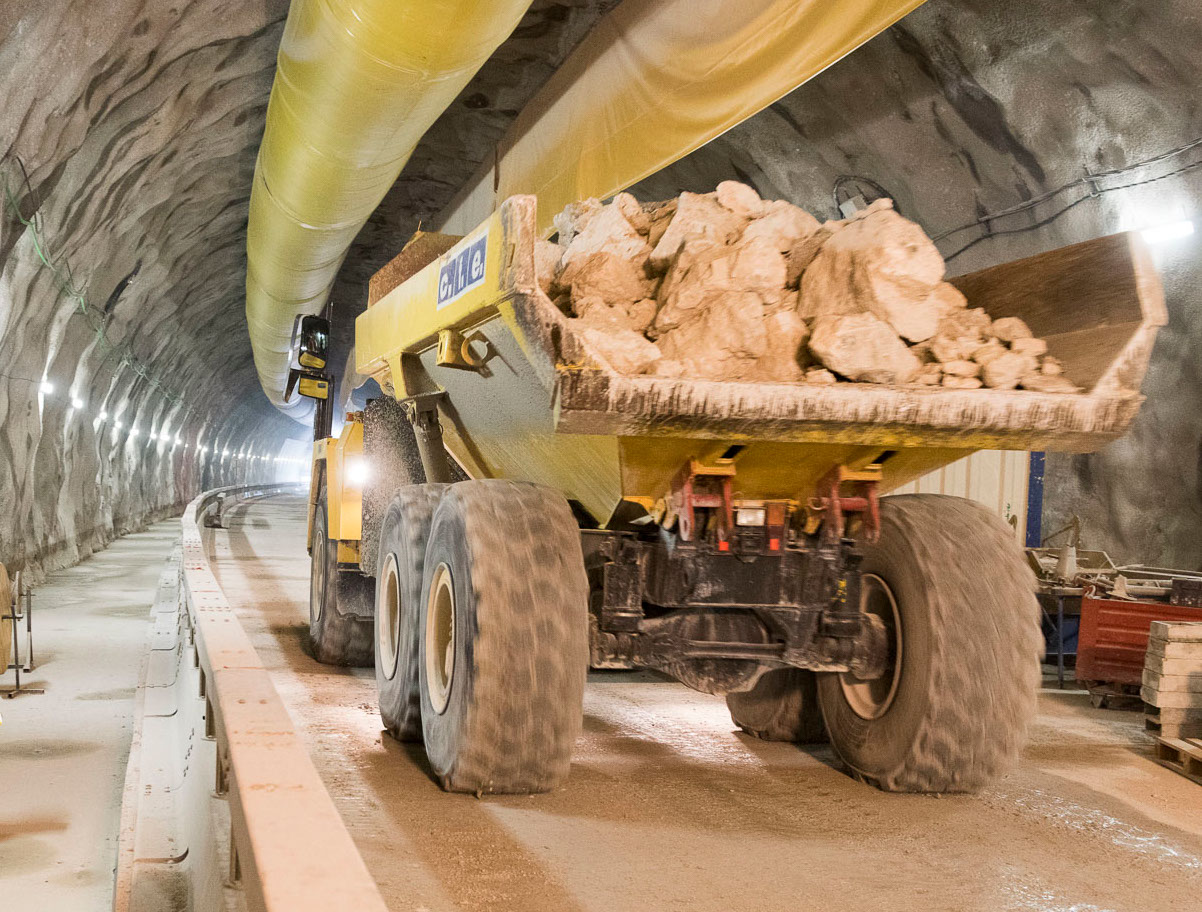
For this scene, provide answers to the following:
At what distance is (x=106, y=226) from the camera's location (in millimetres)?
13367

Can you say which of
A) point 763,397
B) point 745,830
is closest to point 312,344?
point 763,397

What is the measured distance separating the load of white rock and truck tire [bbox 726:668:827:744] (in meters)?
2.07

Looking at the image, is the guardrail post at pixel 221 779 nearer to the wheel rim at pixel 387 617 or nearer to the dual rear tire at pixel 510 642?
the dual rear tire at pixel 510 642

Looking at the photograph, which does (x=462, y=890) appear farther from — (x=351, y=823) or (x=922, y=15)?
(x=922, y=15)

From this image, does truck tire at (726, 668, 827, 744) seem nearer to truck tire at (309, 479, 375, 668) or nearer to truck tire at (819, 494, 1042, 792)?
truck tire at (819, 494, 1042, 792)

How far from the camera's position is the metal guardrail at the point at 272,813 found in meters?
1.78

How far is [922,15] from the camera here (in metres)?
9.62

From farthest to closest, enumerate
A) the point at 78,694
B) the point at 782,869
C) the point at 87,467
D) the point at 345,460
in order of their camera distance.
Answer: the point at 87,467, the point at 78,694, the point at 345,460, the point at 782,869

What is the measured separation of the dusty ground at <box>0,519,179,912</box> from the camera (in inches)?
217

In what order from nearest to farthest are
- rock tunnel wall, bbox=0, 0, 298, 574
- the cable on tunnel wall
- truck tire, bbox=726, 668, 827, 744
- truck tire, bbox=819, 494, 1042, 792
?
1. truck tire, bbox=819, 494, 1042, 792
2. truck tire, bbox=726, 668, 827, 744
3. rock tunnel wall, bbox=0, 0, 298, 574
4. the cable on tunnel wall

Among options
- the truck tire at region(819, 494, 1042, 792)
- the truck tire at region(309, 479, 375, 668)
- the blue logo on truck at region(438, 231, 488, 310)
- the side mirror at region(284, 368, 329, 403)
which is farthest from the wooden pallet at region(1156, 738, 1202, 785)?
the side mirror at region(284, 368, 329, 403)

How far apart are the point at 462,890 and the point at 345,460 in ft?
14.4

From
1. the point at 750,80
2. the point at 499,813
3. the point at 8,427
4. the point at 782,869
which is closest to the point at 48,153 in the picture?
the point at 8,427

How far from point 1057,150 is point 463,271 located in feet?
23.9
